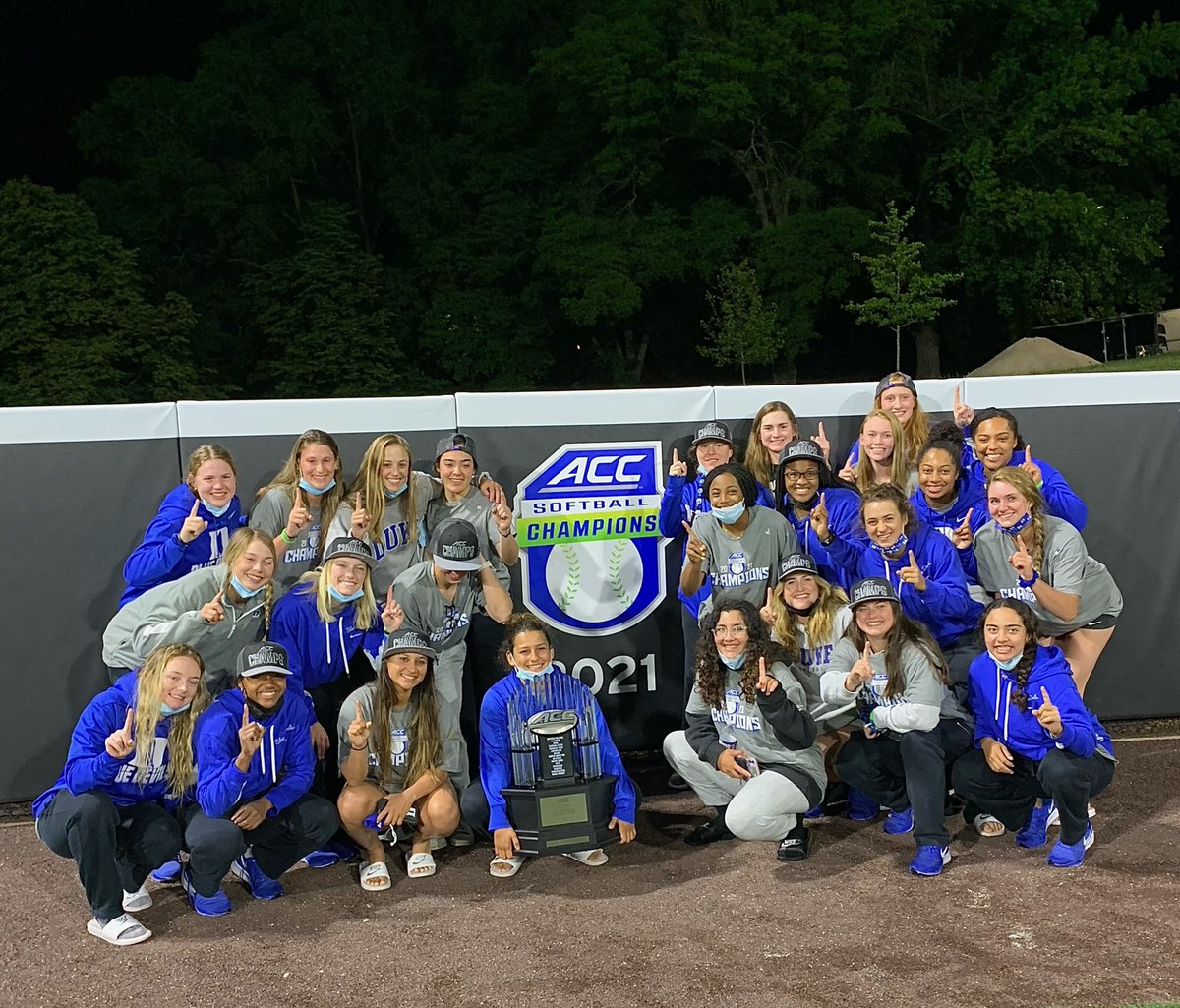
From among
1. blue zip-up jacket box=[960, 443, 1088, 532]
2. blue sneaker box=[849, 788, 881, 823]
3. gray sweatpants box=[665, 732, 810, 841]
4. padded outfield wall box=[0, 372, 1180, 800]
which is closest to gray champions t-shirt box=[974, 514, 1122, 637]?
blue zip-up jacket box=[960, 443, 1088, 532]

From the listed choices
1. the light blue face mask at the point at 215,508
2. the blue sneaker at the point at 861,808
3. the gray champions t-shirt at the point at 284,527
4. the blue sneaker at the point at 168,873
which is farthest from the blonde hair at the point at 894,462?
the blue sneaker at the point at 168,873

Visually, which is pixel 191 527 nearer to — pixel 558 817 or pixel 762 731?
pixel 558 817

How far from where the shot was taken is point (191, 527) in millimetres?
5816

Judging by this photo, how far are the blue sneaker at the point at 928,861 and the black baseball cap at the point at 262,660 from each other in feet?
9.31

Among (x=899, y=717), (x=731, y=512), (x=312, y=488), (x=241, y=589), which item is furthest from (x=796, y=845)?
(x=312, y=488)

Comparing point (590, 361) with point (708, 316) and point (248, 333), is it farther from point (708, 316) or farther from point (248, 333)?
point (248, 333)

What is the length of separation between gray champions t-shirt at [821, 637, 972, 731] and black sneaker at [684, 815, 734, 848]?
814mm

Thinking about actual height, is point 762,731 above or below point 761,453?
below

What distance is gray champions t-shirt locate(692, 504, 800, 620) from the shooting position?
20.0 ft

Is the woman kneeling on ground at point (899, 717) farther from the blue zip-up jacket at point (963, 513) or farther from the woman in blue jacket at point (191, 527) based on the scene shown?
the woman in blue jacket at point (191, 527)

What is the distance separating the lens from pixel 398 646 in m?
5.41

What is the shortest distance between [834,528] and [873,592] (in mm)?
748

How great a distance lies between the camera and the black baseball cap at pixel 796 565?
5.75 m

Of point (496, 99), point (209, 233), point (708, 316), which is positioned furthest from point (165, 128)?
point (708, 316)
